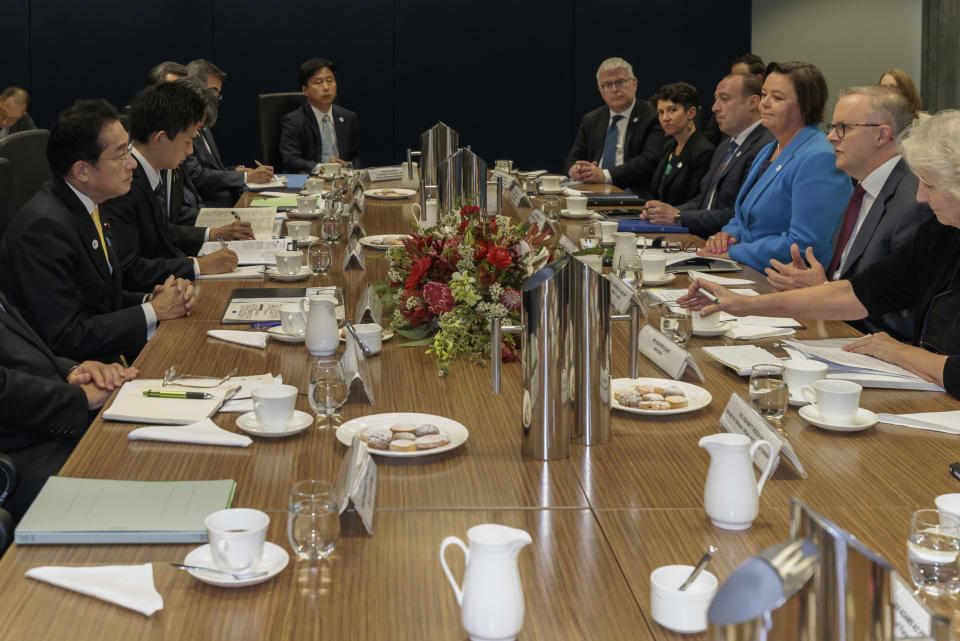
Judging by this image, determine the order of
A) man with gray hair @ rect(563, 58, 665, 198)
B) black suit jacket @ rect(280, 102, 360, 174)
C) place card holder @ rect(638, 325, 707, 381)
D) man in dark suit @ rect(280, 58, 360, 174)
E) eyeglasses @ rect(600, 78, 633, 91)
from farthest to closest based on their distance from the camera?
1. man in dark suit @ rect(280, 58, 360, 174)
2. black suit jacket @ rect(280, 102, 360, 174)
3. eyeglasses @ rect(600, 78, 633, 91)
4. man with gray hair @ rect(563, 58, 665, 198)
5. place card holder @ rect(638, 325, 707, 381)

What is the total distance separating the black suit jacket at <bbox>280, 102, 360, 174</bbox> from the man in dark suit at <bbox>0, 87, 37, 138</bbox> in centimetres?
252

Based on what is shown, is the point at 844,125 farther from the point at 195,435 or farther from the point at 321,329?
the point at 195,435

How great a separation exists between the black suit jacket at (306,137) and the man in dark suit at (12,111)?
2518 millimetres

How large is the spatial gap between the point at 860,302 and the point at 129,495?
2.05 meters

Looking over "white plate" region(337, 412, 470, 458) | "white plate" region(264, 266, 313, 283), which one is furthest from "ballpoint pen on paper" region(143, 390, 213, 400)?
"white plate" region(264, 266, 313, 283)

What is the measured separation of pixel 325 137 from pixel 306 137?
6.5 inches

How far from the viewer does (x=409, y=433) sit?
1.97 meters

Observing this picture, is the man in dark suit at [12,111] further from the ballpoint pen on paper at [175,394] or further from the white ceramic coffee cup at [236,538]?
the white ceramic coffee cup at [236,538]

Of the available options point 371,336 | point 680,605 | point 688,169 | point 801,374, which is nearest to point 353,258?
point 371,336

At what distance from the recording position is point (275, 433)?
1977mm

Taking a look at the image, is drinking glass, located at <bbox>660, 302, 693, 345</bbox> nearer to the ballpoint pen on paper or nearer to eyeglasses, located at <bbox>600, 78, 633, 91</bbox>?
the ballpoint pen on paper

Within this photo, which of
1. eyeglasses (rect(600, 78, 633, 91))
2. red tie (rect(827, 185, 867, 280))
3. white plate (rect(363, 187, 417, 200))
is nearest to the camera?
red tie (rect(827, 185, 867, 280))

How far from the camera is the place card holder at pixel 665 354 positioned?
7.75 ft

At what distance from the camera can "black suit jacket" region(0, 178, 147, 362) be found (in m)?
3.04
